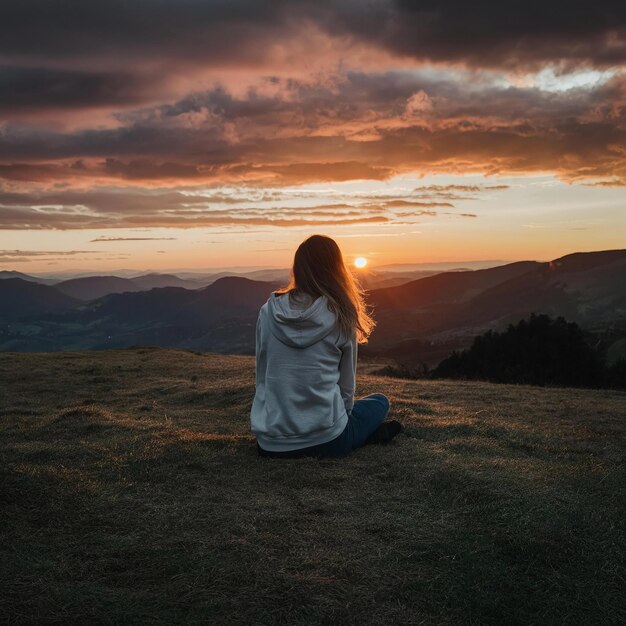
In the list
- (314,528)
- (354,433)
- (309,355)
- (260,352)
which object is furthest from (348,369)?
(314,528)

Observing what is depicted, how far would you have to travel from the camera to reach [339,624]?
4.25 metres

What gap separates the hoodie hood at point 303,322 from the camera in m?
7.86

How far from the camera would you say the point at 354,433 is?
8648mm

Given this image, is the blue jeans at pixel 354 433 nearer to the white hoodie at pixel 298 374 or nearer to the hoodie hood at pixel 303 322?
the white hoodie at pixel 298 374

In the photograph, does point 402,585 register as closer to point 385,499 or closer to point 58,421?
point 385,499

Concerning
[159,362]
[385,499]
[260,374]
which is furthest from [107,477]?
[159,362]

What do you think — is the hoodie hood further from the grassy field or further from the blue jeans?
the grassy field

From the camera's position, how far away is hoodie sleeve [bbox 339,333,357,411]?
27.3 feet

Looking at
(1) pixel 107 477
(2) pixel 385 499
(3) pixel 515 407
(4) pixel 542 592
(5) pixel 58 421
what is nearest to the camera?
(4) pixel 542 592

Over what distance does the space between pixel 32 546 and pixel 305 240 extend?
5.04 metres

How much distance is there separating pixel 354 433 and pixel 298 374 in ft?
4.80

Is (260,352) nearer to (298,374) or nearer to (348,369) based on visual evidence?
(298,374)

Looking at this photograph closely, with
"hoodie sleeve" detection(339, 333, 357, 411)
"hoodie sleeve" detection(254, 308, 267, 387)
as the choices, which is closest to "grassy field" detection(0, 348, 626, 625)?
"hoodie sleeve" detection(339, 333, 357, 411)

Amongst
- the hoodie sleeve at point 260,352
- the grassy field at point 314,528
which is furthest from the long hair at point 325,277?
the grassy field at point 314,528
